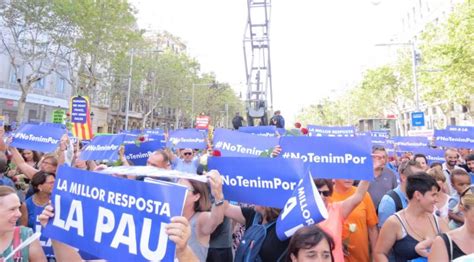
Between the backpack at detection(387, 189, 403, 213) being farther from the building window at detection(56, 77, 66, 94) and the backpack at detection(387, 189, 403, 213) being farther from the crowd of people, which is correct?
the building window at detection(56, 77, 66, 94)

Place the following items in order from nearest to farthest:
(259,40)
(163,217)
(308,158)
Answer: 1. (163,217)
2. (308,158)
3. (259,40)

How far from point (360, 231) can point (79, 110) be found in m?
10.4

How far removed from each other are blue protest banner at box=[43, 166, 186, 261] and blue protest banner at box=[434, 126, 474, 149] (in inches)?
348

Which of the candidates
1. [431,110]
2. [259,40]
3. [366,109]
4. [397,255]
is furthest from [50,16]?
[431,110]

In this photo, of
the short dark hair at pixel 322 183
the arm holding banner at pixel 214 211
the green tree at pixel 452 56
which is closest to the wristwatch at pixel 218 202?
the arm holding banner at pixel 214 211

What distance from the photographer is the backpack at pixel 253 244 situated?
2822mm

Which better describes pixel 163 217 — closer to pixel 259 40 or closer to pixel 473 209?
pixel 473 209

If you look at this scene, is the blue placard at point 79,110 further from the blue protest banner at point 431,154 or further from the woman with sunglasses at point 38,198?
the blue protest banner at point 431,154

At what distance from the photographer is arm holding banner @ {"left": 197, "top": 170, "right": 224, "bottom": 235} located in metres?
2.89

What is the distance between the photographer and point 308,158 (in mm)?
3883

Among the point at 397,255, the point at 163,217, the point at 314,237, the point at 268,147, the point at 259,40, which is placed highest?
the point at 259,40

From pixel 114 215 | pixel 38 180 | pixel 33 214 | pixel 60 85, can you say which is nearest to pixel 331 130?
pixel 38 180

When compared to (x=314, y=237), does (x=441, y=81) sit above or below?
above

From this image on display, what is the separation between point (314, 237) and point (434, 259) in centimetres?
99
